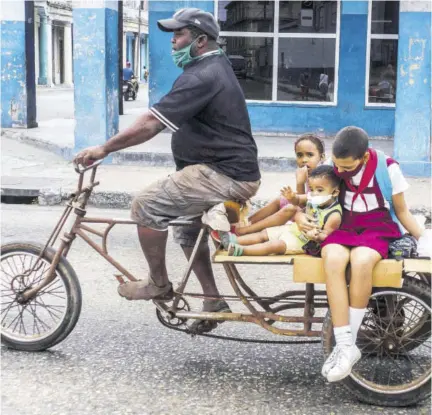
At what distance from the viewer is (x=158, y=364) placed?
4.51m

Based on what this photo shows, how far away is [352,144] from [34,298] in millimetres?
2067

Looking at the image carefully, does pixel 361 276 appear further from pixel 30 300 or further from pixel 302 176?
pixel 30 300

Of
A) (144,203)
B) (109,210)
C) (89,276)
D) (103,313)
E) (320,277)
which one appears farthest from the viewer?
(109,210)

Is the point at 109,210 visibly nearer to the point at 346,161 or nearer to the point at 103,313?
the point at 103,313

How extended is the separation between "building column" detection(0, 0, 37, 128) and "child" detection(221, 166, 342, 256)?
1339 centimetres

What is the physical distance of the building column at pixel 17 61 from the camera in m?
16.6

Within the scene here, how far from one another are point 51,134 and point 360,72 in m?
6.17

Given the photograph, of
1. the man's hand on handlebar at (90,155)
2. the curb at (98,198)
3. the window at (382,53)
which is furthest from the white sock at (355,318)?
the window at (382,53)

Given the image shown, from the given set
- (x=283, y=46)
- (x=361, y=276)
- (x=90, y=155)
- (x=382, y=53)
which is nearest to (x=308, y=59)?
(x=283, y=46)

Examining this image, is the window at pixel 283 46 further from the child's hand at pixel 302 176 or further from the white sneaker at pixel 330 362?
the white sneaker at pixel 330 362

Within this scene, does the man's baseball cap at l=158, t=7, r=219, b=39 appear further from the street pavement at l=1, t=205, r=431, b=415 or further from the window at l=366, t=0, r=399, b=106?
the window at l=366, t=0, r=399, b=106

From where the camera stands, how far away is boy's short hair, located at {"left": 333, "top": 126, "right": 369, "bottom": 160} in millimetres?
3949

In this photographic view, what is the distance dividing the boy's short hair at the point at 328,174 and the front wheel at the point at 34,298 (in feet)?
5.01

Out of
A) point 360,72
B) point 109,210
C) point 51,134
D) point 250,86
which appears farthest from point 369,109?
point 109,210
